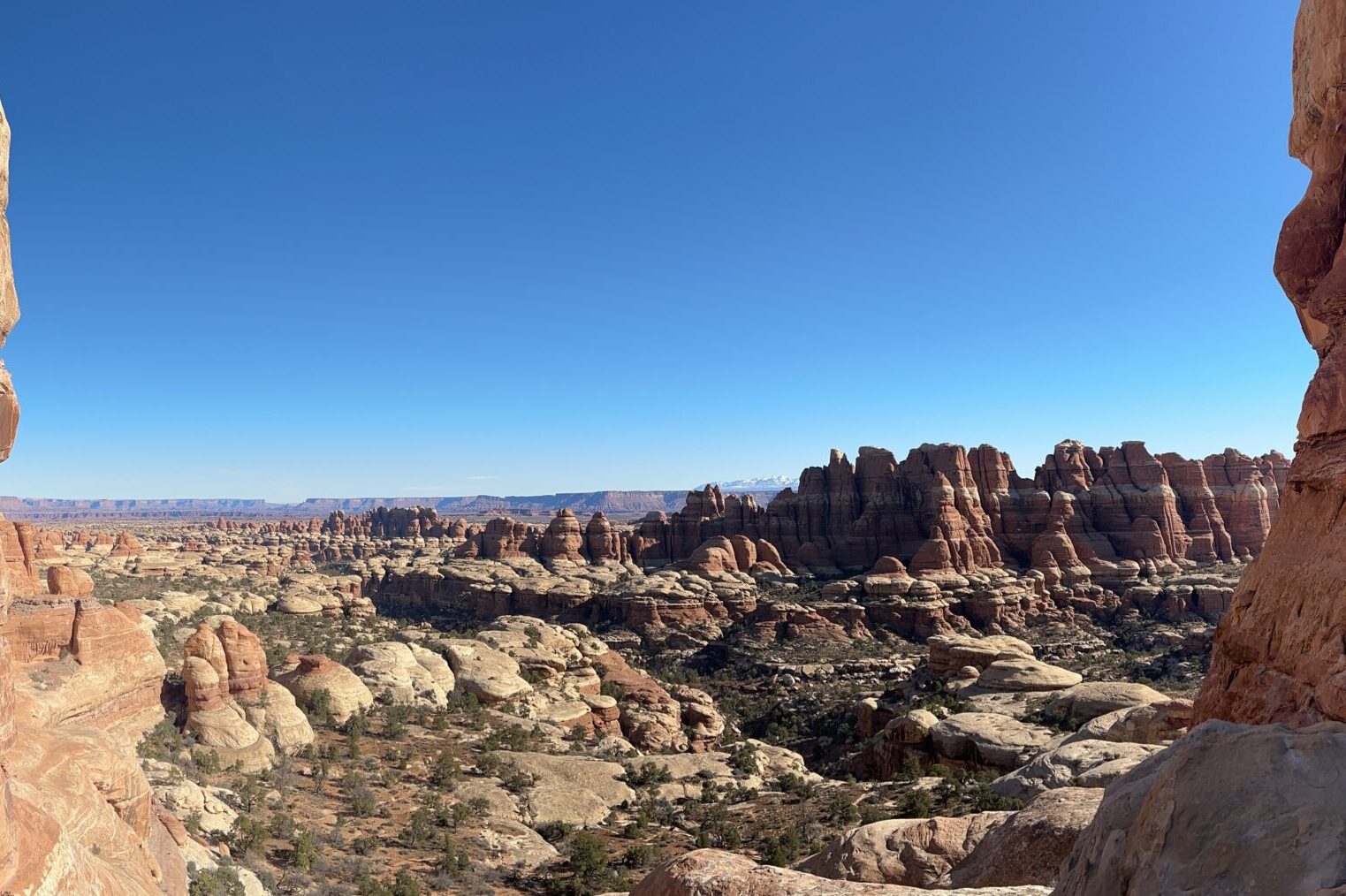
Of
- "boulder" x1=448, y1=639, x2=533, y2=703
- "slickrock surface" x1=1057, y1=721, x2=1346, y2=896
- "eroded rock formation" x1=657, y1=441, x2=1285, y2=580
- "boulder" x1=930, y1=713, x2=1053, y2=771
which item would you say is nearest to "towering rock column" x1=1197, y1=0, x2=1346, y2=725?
"slickrock surface" x1=1057, y1=721, x2=1346, y2=896

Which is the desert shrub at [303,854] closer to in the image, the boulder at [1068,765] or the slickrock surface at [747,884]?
the slickrock surface at [747,884]

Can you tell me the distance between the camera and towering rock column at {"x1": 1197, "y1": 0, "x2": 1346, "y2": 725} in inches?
343

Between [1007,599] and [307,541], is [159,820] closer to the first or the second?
[1007,599]

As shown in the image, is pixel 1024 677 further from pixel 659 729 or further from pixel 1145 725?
pixel 659 729

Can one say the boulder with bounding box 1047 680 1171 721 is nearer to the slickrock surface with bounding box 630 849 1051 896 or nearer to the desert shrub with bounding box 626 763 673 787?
the desert shrub with bounding box 626 763 673 787

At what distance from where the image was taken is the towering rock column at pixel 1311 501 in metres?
8.71

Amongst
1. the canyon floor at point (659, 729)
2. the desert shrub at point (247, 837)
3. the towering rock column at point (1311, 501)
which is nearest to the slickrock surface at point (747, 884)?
the canyon floor at point (659, 729)

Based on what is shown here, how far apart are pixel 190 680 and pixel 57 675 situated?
4.40 metres

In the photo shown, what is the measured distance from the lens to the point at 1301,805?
520 cm

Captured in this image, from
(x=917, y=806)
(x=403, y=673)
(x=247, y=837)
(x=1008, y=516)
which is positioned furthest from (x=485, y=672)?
(x=1008, y=516)

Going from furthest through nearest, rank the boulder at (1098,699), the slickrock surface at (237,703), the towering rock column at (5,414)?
the boulder at (1098,699) < the slickrock surface at (237,703) < the towering rock column at (5,414)

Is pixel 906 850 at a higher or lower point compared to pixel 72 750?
lower

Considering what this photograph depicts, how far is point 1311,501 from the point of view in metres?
9.86

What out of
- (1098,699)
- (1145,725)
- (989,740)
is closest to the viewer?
(1145,725)
